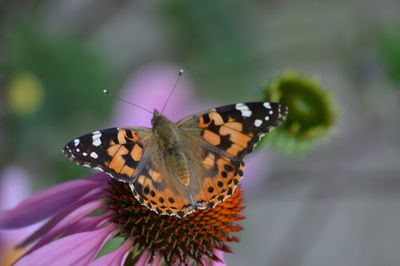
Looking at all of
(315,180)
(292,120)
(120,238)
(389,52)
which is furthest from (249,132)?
(315,180)

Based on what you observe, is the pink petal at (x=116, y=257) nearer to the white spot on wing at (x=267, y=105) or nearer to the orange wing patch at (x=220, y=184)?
the orange wing patch at (x=220, y=184)

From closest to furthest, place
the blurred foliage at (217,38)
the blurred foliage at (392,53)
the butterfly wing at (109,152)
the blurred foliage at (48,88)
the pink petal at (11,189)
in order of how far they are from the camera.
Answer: the butterfly wing at (109,152), the pink petal at (11,189), the blurred foliage at (392,53), the blurred foliage at (48,88), the blurred foliage at (217,38)

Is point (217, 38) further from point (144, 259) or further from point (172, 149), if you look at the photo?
point (144, 259)

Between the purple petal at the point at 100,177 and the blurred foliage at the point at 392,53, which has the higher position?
the blurred foliage at the point at 392,53

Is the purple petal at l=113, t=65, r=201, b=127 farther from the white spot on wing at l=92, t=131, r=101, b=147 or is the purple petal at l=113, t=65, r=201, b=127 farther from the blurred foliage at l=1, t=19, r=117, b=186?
the white spot on wing at l=92, t=131, r=101, b=147

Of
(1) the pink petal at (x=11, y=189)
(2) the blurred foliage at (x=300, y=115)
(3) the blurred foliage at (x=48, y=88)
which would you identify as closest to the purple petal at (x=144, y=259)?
(2) the blurred foliage at (x=300, y=115)

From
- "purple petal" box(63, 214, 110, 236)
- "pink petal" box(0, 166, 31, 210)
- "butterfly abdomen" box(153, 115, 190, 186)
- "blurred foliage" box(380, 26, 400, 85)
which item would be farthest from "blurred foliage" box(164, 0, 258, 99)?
"purple petal" box(63, 214, 110, 236)

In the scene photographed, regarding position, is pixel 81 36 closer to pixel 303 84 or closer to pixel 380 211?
pixel 303 84
